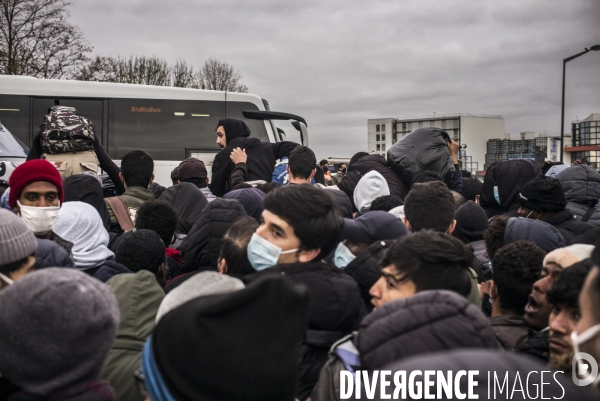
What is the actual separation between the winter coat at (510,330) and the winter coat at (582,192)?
3.27 metres

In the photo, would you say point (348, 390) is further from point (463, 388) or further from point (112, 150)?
point (112, 150)

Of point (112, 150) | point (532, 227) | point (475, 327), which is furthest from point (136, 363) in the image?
point (112, 150)

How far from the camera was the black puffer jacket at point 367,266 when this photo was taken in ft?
10.1

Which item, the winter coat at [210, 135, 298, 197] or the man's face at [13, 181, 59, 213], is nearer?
the man's face at [13, 181, 59, 213]

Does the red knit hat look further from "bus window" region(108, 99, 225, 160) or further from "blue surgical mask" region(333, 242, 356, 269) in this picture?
"bus window" region(108, 99, 225, 160)

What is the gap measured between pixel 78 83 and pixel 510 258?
1209cm

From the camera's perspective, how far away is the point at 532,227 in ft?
14.1

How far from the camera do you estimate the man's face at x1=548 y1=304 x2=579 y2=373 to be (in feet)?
7.80

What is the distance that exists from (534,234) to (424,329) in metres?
2.73

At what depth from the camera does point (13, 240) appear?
248 centimetres

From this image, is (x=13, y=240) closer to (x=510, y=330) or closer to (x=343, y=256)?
(x=343, y=256)

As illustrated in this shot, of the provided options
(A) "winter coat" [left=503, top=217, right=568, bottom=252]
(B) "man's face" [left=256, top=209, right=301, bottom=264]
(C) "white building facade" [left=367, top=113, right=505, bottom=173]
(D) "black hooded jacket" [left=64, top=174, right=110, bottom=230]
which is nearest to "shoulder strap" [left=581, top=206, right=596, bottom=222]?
(A) "winter coat" [left=503, top=217, right=568, bottom=252]

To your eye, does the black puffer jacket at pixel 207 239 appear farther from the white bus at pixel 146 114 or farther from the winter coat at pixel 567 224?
the white bus at pixel 146 114

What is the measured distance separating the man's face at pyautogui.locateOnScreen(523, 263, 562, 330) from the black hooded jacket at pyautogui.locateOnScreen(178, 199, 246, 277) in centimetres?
196
